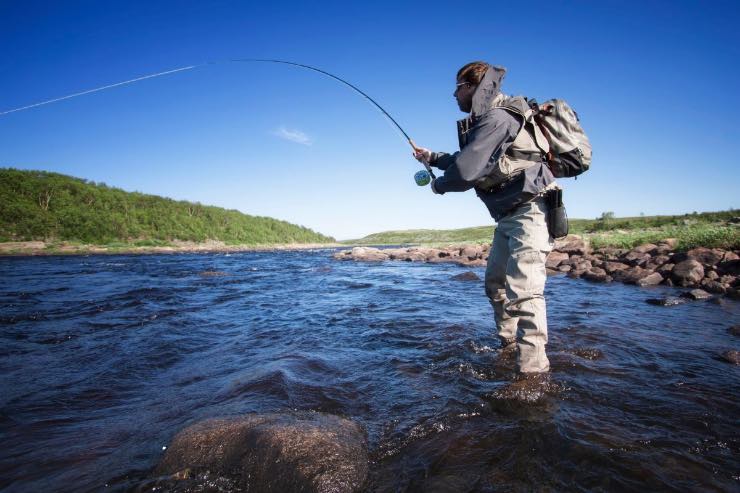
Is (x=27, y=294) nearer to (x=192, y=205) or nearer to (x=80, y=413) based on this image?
(x=80, y=413)

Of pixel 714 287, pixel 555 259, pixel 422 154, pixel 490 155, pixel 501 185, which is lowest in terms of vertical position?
pixel 714 287

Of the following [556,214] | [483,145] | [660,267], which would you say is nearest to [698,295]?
[660,267]

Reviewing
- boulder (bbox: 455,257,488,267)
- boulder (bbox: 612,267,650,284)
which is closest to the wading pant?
boulder (bbox: 612,267,650,284)

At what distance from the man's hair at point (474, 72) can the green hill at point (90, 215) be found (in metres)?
47.9

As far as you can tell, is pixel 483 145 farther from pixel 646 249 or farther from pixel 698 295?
pixel 646 249

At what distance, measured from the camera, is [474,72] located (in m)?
3.13

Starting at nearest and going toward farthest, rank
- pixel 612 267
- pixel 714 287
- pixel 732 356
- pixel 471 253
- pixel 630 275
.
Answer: pixel 732 356 < pixel 714 287 < pixel 630 275 < pixel 612 267 < pixel 471 253

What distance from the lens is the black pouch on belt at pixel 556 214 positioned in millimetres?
3107

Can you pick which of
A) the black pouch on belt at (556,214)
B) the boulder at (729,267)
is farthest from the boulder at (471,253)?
the black pouch on belt at (556,214)

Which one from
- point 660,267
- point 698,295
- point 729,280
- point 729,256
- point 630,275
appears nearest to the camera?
point 698,295

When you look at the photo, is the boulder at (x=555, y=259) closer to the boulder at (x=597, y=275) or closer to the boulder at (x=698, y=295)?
the boulder at (x=597, y=275)

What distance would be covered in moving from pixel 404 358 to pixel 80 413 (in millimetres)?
2917

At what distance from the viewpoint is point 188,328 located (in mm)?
5324

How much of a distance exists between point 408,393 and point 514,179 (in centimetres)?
214
